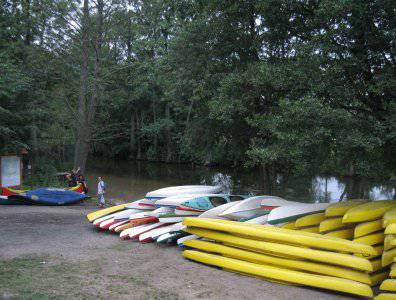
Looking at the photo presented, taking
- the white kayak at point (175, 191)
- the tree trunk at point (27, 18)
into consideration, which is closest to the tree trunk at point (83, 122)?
the tree trunk at point (27, 18)

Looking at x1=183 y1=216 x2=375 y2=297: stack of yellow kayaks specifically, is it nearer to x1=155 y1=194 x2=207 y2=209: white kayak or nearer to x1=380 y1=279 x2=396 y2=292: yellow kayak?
x1=380 y1=279 x2=396 y2=292: yellow kayak

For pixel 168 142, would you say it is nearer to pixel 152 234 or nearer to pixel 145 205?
pixel 145 205

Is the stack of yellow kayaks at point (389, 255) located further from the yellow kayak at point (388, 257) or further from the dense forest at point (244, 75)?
the dense forest at point (244, 75)

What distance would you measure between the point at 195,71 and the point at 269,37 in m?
3.21

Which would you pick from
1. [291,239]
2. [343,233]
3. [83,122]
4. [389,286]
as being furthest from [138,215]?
[83,122]

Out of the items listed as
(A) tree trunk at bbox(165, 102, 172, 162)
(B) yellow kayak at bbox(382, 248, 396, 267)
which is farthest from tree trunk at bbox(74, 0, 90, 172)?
(A) tree trunk at bbox(165, 102, 172, 162)

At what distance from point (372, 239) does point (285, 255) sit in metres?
1.58

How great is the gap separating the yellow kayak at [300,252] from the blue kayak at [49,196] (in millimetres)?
9122

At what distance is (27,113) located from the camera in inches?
727

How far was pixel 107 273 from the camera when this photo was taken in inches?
272

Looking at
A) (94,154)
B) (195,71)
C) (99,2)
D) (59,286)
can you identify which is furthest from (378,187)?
(94,154)

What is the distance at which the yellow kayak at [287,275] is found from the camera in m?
5.95

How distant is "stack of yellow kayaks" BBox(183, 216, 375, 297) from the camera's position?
611 centimetres

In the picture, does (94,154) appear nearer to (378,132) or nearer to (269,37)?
(269,37)
